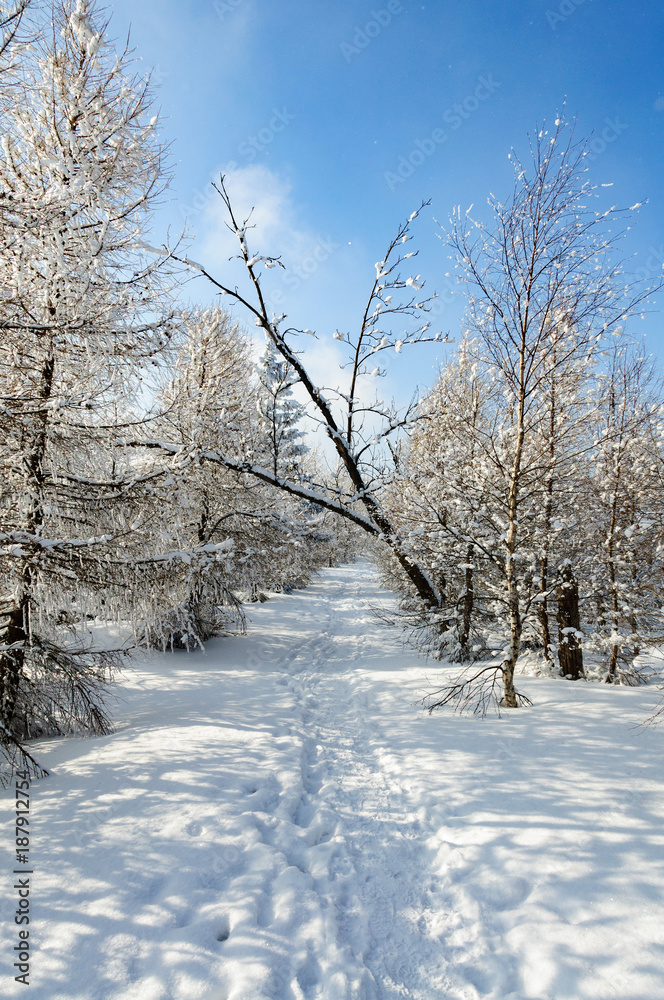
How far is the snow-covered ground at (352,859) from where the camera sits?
2.12 m

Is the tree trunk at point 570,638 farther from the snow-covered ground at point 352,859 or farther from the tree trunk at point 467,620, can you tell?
the snow-covered ground at point 352,859

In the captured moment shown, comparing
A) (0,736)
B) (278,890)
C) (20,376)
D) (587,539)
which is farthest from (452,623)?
(20,376)

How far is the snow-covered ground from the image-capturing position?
212 cm

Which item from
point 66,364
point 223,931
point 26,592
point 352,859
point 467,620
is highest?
point 66,364

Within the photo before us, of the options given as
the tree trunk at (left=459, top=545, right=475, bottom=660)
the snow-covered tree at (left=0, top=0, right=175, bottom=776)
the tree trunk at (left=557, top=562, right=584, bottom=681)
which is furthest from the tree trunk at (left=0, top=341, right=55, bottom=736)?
the tree trunk at (left=557, top=562, right=584, bottom=681)

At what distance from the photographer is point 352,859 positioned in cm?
306

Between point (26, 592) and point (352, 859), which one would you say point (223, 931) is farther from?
point (26, 592)

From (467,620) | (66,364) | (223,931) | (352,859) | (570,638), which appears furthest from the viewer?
(467,620)

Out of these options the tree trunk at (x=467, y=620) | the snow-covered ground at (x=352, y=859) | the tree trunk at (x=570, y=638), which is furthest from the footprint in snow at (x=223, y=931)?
the tree trunk at (x=467, y=620)

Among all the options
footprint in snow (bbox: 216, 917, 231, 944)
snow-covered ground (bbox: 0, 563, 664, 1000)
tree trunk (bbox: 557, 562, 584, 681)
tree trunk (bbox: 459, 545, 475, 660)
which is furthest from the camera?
tree trunk (bbox: 459, 545, 475, 660)

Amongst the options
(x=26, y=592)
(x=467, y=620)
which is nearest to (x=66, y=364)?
(x=26, y=592)

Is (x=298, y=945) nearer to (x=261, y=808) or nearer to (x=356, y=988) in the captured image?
(x=356, y=988)

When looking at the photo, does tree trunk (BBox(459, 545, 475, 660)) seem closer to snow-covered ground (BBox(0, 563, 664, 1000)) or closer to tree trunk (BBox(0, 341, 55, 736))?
snow-covered ground (BBox(0, 563, 664, 1000))

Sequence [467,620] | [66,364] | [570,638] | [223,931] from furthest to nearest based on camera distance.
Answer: [467,620]
[570,638]
[66,364]
[223,931]
